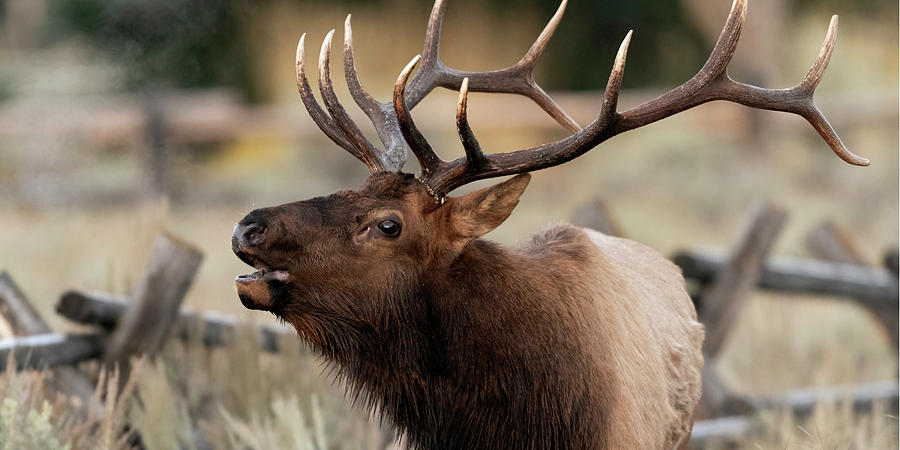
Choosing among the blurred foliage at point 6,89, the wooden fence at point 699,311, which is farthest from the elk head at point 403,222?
the blurred foliage at point 6,89

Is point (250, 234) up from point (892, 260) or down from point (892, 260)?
up

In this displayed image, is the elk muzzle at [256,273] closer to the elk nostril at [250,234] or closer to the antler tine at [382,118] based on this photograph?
the elk nostril at [250,234]

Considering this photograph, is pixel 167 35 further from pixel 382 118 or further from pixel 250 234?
pixel 250 234

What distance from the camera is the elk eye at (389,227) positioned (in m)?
3.21

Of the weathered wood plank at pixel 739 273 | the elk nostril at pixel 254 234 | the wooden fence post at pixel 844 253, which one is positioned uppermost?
the elk nostril at pixel 254 234

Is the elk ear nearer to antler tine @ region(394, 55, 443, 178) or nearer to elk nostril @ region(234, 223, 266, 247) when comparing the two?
antler tine @ region(394, 55, 443, 178)

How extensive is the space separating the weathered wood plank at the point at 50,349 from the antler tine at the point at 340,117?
1587 millimetres

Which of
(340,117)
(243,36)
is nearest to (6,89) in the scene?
(243,36)

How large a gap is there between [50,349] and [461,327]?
1999 millimetres

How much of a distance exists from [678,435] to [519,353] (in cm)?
73

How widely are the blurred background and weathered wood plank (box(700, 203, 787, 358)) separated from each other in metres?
1.50

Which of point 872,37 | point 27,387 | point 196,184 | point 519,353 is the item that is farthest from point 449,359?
point 872,37

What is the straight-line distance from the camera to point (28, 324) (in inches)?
182

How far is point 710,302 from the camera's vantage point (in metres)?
5.65
